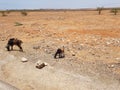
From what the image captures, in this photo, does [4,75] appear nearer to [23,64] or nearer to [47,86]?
[23,64]

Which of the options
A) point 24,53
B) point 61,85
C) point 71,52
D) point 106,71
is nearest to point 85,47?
point 71,52

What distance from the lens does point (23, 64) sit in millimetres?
14898

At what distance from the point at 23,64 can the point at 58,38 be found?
6.19 m

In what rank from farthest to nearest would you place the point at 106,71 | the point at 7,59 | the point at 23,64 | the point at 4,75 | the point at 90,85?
the point at 7,59 → the point at 23,64 → the point at 4,75 → the point at 106,71 → the point at 90,85

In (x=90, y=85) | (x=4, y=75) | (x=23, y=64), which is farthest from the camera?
(x=23, y=64)

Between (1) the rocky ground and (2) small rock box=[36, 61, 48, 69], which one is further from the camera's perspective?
(2) small rock box=[36, 61, 48, 69]

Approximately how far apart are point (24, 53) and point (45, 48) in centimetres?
134

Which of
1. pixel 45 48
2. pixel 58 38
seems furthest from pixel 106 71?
pixel 58 38

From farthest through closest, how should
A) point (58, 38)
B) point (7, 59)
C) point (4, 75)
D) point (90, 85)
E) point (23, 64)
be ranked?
point (58, 38) → point (7, 59) → point (23, 64) → point (4, 75) → point (90, 85)

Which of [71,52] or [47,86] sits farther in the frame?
[71,52]

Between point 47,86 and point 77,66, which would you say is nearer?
point 47,86

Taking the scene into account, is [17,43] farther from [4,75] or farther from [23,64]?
[4,75]

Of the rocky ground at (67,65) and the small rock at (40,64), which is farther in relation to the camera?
the small rock at (40,64)

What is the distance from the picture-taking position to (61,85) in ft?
39.5
